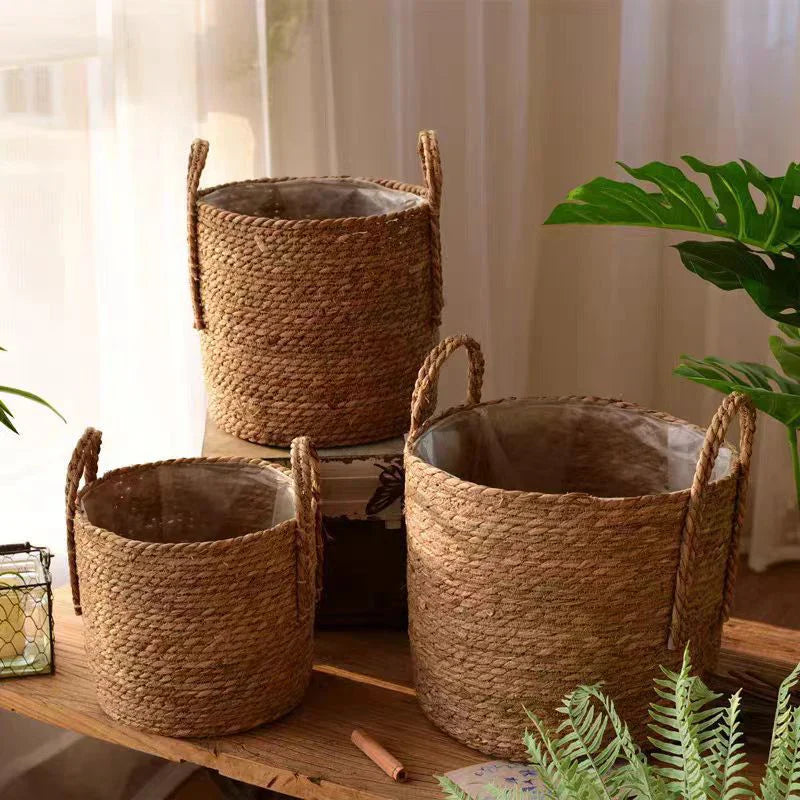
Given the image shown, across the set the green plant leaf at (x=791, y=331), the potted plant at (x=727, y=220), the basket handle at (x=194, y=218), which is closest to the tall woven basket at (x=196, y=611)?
the basket handle at (x=194, y=218)

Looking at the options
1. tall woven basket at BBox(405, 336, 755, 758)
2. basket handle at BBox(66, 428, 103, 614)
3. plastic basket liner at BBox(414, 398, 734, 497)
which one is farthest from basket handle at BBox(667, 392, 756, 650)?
basket handle at BBox(66, 428, 103, 614)

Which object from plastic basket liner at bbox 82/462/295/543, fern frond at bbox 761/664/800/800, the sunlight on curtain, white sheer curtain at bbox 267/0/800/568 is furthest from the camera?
white sheer curtain at bbox 267/0/800/568

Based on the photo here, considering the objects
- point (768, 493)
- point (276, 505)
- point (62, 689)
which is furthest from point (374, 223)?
point (768, 493)

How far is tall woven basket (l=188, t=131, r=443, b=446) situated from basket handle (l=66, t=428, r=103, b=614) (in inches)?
7.7

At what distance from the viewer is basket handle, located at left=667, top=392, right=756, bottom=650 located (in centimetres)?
89

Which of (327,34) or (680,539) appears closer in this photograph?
(680,539)

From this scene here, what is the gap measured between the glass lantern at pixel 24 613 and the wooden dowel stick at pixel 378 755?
33 cm

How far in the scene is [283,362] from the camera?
3.83ft

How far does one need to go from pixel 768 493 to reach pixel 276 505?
1.23 meters

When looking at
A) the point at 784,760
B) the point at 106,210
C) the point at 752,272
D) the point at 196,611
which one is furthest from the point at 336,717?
the point at 106,210

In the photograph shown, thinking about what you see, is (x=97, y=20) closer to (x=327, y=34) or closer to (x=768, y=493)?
(x=327, y=34)

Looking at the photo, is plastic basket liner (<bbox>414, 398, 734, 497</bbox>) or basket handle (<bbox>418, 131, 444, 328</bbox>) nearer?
plastic basket liner (<bbox>414, 398, 734, 497</bbox>)

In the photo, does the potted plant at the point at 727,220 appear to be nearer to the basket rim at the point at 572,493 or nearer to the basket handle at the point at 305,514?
the basket rim at the point at 572,493

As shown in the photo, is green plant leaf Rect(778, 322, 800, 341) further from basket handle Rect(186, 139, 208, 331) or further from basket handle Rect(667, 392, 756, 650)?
basket handle Rect(186, 139, 208, 331)
